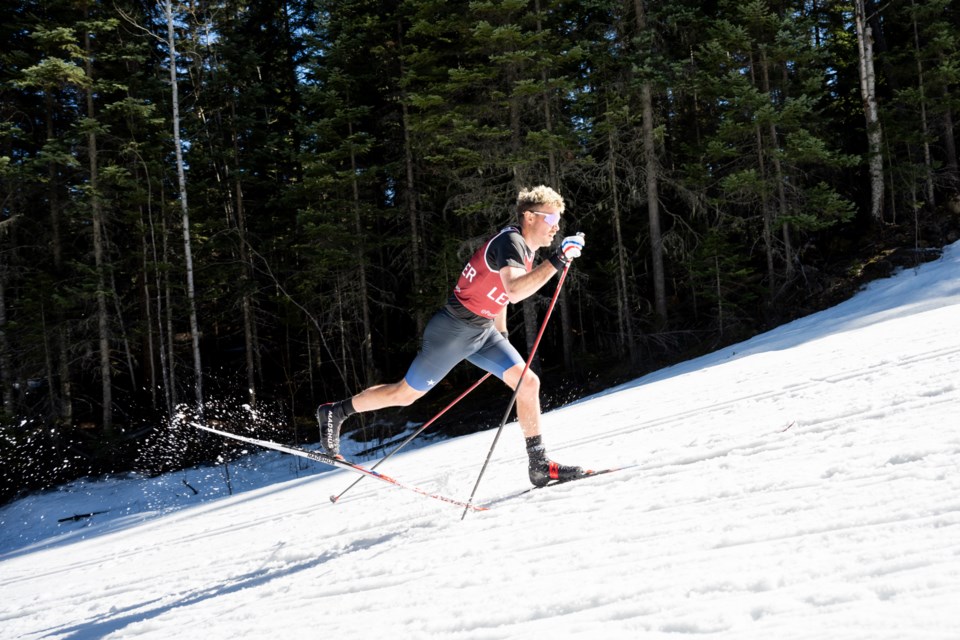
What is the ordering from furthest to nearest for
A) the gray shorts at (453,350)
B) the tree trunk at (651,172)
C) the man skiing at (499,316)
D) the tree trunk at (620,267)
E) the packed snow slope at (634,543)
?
1. the tree trunk at (620,267)
2. the tree trunk at (651,172)
3. the gray shorts at (453,350)
4. the man skiing at (499,316)
5. the packed snow slope at (634,543)

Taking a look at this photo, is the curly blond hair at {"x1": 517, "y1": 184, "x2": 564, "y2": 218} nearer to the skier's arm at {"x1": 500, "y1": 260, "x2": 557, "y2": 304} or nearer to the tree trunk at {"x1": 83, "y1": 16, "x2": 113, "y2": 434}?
the skier's arm at {"x1": 500, "y1": 260, "x2": 557, "y2": 304}

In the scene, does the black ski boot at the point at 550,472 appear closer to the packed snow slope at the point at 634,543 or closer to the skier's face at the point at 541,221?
the packed snow slope at the point at 634,543

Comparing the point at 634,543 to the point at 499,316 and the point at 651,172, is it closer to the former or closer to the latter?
the point at 499,316

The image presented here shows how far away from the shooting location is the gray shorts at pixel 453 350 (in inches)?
174

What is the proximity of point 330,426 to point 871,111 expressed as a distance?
56.2 ft

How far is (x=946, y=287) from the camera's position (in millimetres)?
10609

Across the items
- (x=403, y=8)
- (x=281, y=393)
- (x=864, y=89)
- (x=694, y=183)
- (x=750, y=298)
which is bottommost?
(x=281, y=393)

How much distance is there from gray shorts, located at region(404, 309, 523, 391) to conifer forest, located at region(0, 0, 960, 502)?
39.2ft

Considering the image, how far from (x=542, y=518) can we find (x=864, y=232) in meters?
17.5

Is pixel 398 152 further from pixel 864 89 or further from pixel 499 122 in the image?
pixel 864 89

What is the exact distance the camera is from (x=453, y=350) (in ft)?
14.6

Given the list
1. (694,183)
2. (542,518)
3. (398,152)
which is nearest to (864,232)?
(694,183)

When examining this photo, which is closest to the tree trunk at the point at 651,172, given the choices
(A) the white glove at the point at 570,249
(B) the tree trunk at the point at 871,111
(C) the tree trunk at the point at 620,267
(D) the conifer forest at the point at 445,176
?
(D) the conifer forest at the point at 445,176

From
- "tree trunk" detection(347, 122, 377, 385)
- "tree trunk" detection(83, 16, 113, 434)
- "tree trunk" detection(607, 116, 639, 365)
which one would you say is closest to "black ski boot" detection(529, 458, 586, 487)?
"tree trunk" detection(607, 116, 639, 365)
